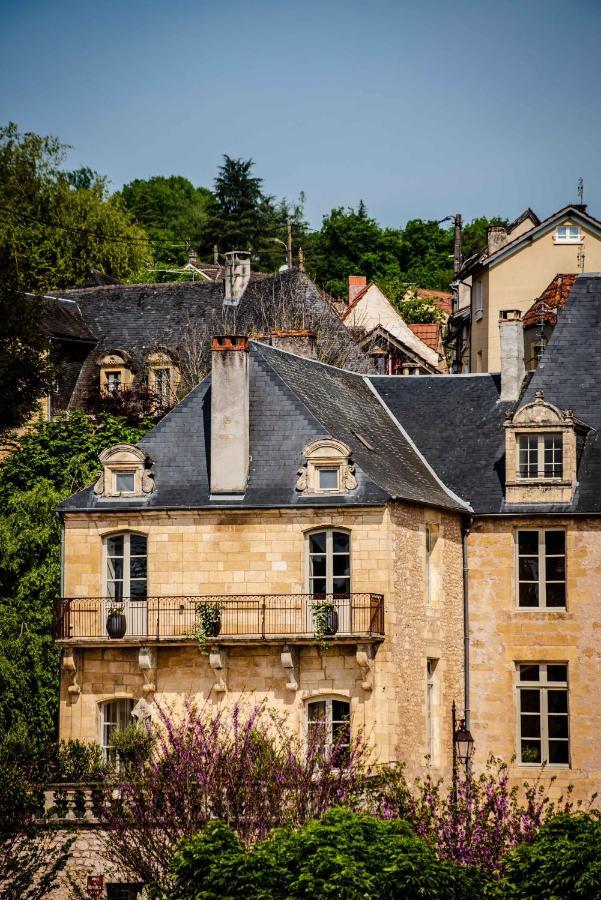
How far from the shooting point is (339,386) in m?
49.5

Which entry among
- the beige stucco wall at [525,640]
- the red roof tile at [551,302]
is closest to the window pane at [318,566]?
the beige stucco wall at [525,640]

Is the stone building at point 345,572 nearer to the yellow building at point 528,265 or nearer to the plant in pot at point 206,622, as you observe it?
the plant in pot at point 206,622

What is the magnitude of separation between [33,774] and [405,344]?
3668cm

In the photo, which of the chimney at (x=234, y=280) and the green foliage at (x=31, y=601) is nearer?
the green foliage at (x=31, y=601)

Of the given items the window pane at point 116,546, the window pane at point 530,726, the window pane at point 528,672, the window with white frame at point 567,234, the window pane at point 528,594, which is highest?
the window with white frame at point 567,234

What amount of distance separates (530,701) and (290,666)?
6.25m

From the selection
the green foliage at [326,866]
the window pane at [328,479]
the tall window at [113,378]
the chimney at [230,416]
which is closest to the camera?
the green foliage at [326,866]

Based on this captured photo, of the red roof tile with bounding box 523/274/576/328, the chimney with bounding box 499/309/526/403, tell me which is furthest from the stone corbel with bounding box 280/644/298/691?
the red roof tile with bounding box 523/274/576/328

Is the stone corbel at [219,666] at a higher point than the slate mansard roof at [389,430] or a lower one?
lower

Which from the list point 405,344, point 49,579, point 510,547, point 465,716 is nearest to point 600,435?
point 510,547

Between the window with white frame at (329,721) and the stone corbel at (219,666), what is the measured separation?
1818mm

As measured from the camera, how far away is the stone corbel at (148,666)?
43.3 metres

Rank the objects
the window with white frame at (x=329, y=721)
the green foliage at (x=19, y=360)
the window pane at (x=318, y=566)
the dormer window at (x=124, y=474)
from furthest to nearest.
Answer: the green foliage at (x=19, y=360) < the dormer window at (x=124, y=474) < the window pane at (x=318, y=566) < the window with white frame at (x=329, y=721)

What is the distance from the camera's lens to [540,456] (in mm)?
46812
